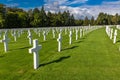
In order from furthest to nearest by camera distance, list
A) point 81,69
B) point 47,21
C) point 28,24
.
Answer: point 47,21
point 28,24
point 81,69

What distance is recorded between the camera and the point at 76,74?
817cm

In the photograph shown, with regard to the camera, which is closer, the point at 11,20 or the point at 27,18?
the point at 11,20

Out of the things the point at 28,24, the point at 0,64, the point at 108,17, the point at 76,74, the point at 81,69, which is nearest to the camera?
the point at 76,74

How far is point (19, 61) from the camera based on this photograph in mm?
10406

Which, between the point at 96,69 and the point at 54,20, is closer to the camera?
the point at 96,69

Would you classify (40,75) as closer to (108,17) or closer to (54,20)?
(54,20)

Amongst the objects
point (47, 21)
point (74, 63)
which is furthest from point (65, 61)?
point (47, 21)

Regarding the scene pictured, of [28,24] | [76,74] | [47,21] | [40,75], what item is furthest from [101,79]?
[47,21]

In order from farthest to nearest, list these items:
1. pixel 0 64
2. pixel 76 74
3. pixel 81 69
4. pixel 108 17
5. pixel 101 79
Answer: pixel 108 17, pixel 0 64, pixel 81 69, pixel 76 74, pixel 101 79

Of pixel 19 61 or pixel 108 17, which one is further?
pixel 108 17

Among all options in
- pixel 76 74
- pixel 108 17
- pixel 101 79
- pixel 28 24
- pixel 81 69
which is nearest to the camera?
pixel 101 79

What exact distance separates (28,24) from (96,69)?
69.5 meters

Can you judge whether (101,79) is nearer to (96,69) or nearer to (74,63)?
(96,69)

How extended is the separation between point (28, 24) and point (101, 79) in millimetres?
70860
